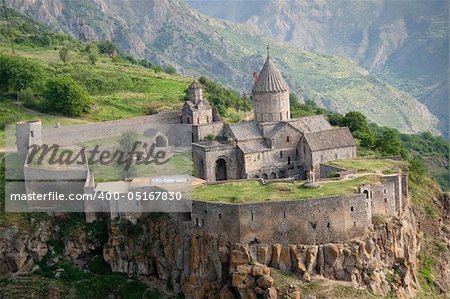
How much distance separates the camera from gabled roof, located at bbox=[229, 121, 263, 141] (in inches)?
2208

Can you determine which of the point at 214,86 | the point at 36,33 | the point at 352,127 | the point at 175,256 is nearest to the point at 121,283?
the point at 175,256

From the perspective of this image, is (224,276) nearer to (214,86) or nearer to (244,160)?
(244,160)

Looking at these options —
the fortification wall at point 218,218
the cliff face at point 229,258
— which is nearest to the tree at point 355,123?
the cliff face at point 229,258

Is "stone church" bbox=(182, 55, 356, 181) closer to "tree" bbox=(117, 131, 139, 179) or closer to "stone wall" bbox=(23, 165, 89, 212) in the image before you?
"tree" bbox=(117, 131, 139, 179)

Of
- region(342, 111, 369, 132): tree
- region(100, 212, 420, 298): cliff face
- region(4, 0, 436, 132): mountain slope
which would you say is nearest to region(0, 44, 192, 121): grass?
region(342, 111, 369, 132): tree

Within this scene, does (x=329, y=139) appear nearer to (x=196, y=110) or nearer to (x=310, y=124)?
(x=310, y=124)

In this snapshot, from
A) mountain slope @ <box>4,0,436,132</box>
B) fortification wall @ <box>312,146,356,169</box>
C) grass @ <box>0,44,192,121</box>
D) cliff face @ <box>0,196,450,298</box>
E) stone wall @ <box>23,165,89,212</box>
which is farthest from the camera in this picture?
mountain slope @ <box>4,0,436,132</box>

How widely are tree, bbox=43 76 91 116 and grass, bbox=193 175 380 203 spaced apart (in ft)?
90.0

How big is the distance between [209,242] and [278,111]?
51.8 feet

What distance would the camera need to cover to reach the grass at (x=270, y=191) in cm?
4494

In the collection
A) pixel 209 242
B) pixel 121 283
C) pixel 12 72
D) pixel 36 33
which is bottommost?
pixel 121 283

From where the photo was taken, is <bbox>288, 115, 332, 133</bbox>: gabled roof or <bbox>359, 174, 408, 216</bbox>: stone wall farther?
<bbox>288, 115, 332, 133</bbox>: gabled roof

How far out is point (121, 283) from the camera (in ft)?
160

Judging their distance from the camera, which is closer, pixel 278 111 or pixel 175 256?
pixel 175 256
